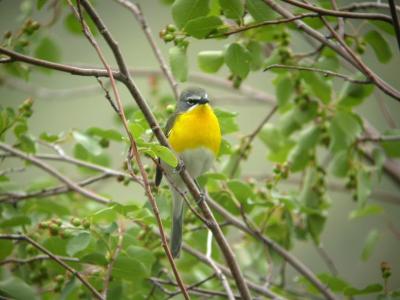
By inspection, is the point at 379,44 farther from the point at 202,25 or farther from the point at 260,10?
the point at 202,25

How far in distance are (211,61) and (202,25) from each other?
27.0 inches

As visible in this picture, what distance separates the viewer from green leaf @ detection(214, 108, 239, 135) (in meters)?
3.22

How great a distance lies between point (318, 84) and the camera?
→ 3391mm

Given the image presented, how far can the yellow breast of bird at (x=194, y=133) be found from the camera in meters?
3.54

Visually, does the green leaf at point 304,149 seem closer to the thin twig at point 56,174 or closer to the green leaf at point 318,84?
the green leaf at point 318,84

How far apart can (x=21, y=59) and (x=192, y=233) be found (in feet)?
5.64

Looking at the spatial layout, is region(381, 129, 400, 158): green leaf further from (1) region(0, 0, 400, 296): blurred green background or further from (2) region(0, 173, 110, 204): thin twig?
(1) region(0, 0, 400, 296): blurred green background

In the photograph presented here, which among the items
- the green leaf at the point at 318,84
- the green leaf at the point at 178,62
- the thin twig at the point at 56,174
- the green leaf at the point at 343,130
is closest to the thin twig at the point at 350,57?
the green leaf at the point at 318,84

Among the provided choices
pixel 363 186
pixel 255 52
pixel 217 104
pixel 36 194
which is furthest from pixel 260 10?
pixel 217 104

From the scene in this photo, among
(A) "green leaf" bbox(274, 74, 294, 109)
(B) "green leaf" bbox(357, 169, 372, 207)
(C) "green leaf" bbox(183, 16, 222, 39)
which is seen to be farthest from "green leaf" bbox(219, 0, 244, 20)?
(B) "green leaf" bbox(357, 169, 372, 207)

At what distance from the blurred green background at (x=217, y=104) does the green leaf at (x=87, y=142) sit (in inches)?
82.4

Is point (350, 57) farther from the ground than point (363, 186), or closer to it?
farther from the ground

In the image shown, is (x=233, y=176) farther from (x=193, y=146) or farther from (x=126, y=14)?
(x=126, y=14)

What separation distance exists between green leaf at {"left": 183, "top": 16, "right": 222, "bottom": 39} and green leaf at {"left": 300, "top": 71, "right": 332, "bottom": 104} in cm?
82
